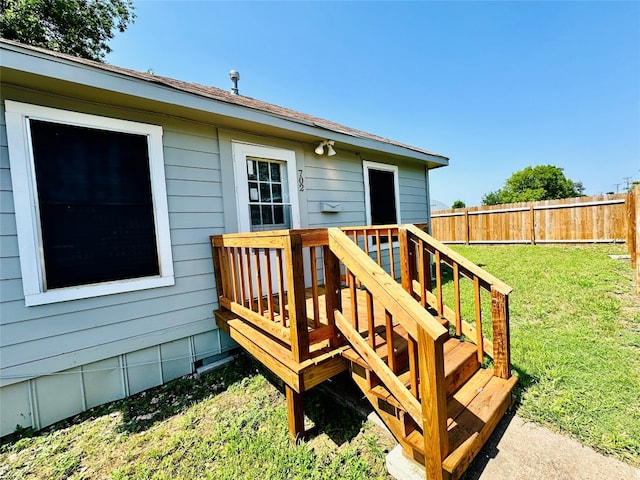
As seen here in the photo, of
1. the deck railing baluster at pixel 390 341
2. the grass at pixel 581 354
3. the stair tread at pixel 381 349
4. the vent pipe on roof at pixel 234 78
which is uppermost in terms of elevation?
the vent pipe on roof at pixel 234 78

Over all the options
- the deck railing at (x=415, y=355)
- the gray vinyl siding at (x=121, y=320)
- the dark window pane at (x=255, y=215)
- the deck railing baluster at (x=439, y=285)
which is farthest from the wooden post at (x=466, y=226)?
the deck railing at (x=415, y=355)

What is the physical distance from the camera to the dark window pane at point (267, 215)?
11.8ft

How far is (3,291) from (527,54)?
12297mm

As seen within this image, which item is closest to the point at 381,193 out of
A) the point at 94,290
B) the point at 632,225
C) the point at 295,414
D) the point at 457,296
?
the point at 457,296

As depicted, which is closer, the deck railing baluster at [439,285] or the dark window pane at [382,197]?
the deck railing baluster at [439,285]

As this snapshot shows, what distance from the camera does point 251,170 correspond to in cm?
351

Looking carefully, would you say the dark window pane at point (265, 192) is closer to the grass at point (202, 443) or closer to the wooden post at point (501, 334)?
the grass at point (202, 443)

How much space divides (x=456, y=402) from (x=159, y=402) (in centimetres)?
259

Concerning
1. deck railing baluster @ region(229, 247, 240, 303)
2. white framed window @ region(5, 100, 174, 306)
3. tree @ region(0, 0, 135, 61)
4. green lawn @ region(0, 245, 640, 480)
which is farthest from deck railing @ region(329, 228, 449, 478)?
tree @ region(0, 0, 135, 61)

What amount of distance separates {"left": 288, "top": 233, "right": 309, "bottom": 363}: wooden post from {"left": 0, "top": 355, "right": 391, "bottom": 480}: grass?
0.69 meters

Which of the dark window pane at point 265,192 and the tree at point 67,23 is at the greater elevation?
the tree at point 67,23

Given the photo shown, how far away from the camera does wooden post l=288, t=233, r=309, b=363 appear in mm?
1779

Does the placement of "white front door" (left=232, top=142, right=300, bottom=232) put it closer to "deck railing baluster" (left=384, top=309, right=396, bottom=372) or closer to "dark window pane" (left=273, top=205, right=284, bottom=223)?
"dark window pane" (left=273, top=205, right=284, bottom=223)

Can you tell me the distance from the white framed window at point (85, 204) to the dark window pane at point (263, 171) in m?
1.16
